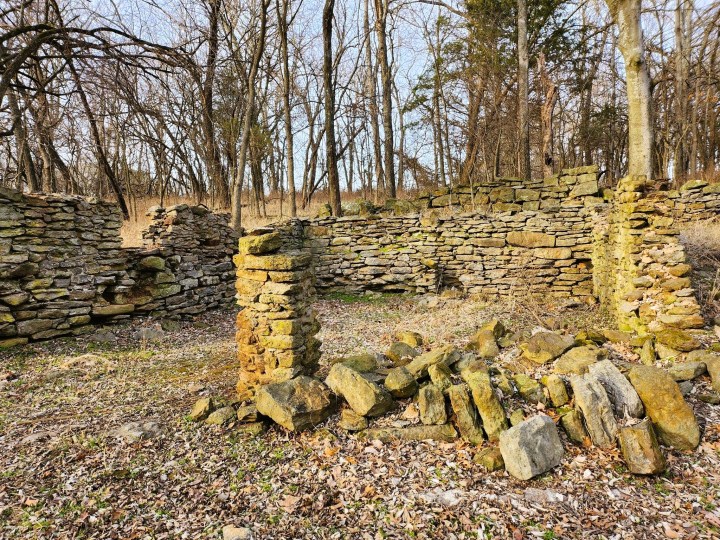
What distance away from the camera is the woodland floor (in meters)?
2.27

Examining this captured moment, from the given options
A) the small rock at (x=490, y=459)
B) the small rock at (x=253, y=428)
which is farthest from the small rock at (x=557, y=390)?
the small rock at (x=253, y=428)

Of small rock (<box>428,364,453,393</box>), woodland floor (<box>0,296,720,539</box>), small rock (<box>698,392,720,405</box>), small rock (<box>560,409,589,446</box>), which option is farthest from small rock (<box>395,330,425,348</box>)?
small rock (<box>698,392,720,405</box>)

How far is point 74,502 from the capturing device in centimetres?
252

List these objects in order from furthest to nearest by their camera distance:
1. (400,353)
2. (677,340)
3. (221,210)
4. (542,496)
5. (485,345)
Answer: (221,210) → (400,353) → (485,345) → (677,340) → (542,496)

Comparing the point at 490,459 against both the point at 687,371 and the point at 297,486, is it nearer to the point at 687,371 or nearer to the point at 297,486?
the point at 297,486

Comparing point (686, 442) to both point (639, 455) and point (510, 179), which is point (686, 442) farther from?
point (510, 179)

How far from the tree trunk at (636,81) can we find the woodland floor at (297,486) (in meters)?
6.54

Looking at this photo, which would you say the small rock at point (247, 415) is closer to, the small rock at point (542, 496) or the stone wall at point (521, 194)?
the small rock at point (542, 496)

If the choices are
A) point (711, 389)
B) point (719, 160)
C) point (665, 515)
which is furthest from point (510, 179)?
point (719, 160)

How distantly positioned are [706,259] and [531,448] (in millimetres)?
5911

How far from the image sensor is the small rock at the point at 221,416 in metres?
3.45

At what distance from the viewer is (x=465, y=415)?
10.1 ft

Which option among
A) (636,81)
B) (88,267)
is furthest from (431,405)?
(636,81)

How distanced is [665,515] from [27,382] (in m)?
6.32
